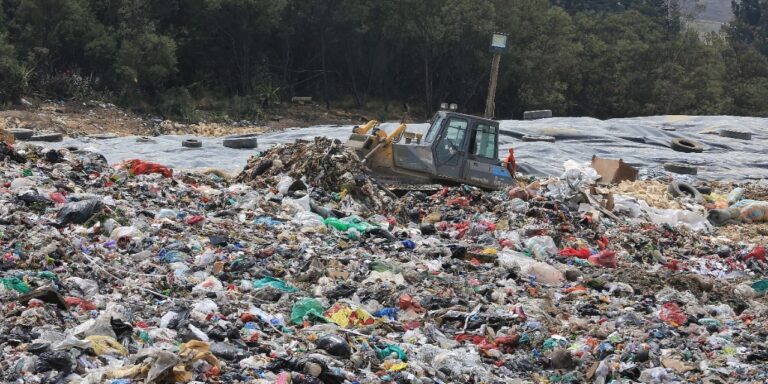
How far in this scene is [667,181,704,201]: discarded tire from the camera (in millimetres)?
14755

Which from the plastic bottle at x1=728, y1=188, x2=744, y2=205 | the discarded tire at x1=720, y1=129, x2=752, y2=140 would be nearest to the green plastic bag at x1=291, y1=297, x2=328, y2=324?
the plastic bottle at x1=728, y1=188, x2=744, y2=205

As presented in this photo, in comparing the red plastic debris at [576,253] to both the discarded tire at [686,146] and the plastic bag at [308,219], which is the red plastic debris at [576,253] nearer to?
the plastic bag at [308,219]

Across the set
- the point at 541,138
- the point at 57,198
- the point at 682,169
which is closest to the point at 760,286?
the point at 57,198

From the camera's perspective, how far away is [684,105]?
115 ft

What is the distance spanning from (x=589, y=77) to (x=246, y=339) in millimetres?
30641

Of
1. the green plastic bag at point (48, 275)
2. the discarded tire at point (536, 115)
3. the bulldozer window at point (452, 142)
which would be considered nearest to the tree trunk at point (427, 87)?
the discarded tire at point (536, 115)

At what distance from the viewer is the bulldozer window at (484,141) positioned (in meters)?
12.8

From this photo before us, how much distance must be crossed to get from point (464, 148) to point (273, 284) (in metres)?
5.86

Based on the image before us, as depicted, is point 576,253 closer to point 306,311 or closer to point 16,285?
point 306,311

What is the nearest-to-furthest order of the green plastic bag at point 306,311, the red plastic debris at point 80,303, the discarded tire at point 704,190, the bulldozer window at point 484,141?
the red plastic debris at point 80,303 → the green plastic bag at point 306,311 → the bulldozer window at point 484,141 → the discarded tire at point 704,190

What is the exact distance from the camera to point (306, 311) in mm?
6727

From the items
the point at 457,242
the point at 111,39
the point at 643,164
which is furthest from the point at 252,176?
the point at 111,39

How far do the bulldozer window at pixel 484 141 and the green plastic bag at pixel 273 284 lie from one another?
19.0 ft

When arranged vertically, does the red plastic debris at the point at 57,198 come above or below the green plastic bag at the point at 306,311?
above
